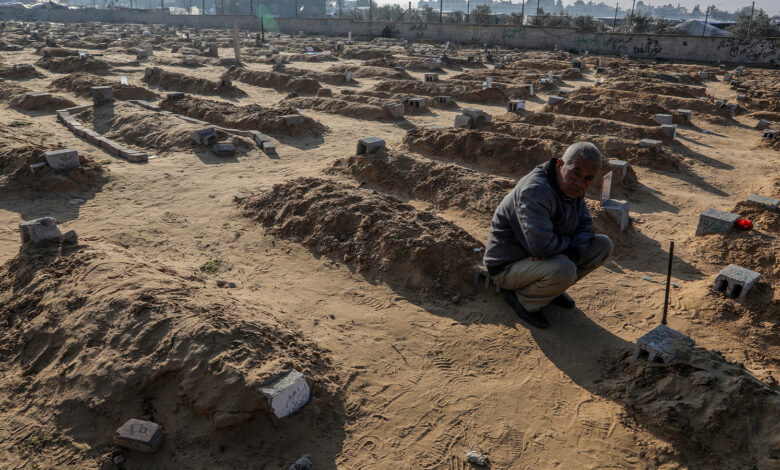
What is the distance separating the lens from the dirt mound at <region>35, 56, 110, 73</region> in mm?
20578

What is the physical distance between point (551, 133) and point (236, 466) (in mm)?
10251

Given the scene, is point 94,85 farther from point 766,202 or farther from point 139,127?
point 766,202

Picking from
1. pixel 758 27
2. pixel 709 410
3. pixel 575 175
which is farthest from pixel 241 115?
pixel 758 27

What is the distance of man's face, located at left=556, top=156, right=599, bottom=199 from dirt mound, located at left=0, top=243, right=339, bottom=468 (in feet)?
8.21

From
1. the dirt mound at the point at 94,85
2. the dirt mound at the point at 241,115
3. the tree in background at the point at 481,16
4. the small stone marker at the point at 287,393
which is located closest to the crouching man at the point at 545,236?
the small stone marker at the point at 287,393

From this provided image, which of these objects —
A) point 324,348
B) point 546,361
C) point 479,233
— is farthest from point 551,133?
point 324,348

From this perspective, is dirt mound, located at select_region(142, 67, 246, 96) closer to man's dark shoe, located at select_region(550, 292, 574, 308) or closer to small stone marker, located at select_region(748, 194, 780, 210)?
man's dark shoe, located at select_region(550, 292, 574, 308)

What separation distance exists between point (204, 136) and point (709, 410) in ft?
32.5

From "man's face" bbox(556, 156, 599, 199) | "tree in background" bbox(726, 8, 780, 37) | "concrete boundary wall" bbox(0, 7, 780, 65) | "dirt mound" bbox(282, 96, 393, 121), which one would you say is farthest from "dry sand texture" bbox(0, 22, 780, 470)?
"tree in background" bbox(726, 8, 780, 37)

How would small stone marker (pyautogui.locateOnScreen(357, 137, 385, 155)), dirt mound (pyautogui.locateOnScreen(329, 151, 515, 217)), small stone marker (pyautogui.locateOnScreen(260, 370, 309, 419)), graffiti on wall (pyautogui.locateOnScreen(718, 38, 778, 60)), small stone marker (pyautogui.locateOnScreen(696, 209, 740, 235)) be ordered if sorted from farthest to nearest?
graffiti on wall (pyautogui.locateOnScreen(718, 38, 778, 60)) → small stone marker (pyautogui.locateOnScreen(357, 137, 385, 155)) → dirt mound (pyautogui.locateOnScreen(329, 151, 515, 217)) → small stone marker (pyautogui.locateOnScreen(696, 209, 740, 235)) → small stone marker (pyautogui.locateOnScreen(260, 370, 309, 419))

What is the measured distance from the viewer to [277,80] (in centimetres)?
1898

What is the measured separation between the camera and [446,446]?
10.7 ft

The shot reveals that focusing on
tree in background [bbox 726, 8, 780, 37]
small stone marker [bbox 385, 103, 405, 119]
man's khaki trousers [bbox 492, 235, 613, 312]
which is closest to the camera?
man's khaki trousers [bbox 492, 235, 613, 312]

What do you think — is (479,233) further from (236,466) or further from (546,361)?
(236,466)
